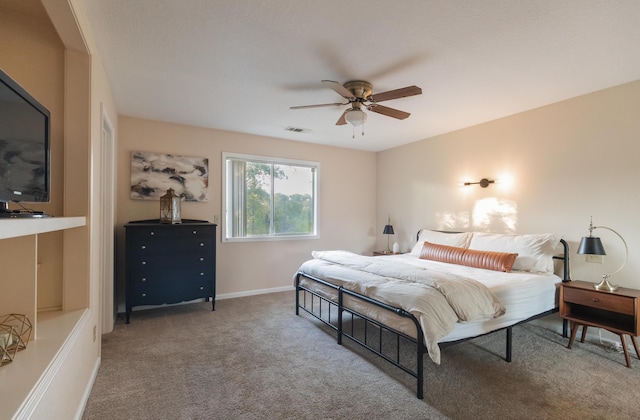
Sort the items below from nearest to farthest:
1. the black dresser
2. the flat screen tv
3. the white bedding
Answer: the flat screen tv
the white bedding
the black dresser

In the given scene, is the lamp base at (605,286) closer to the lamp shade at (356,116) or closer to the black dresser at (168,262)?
the lamp shade at (356,116)

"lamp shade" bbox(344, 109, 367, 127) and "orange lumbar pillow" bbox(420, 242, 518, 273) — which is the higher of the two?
"lamp shade" bbox(344, 109, 367, 127)

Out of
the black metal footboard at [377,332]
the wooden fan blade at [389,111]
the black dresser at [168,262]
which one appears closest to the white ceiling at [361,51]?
the wooden fan blade at [389,111]

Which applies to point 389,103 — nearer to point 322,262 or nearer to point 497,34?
point 497,34

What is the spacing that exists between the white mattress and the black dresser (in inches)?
67.6

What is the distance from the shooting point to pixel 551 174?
347 cm

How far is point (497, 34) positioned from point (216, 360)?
335cm

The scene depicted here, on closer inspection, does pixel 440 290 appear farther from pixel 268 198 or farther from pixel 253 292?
pixel 268 198

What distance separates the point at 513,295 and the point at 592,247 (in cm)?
92

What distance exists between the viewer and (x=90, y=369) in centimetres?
222

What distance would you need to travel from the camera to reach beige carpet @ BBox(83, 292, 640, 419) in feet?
6.51

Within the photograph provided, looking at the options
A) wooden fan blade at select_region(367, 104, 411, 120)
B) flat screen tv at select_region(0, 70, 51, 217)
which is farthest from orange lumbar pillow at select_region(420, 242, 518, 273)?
flat screen tv at select_region(0, 70, 51, 217)

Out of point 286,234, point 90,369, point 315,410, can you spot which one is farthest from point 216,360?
point 286,234

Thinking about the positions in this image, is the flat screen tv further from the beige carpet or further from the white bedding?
the white bedding
